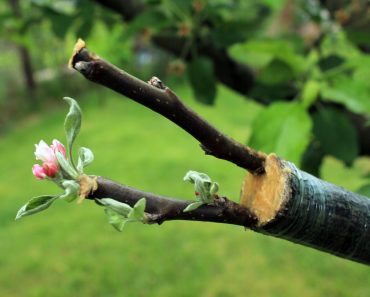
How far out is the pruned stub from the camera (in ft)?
1.51

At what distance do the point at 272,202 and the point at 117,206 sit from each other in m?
0.14

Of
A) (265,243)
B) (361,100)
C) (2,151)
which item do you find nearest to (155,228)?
(265,243)

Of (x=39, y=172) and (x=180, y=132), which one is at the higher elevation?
(x=39, y=172)

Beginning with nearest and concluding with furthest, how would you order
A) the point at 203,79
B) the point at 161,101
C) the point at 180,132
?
the point at 161,101
the point at 203,79
the point at 180,132

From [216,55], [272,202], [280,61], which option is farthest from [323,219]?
[216,55]

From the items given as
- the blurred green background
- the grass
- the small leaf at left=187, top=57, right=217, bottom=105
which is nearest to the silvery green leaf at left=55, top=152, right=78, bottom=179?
the blurred green background

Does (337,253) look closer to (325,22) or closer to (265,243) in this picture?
(325,22)

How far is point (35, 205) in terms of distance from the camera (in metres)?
0.42

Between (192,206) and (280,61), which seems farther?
(280,61)

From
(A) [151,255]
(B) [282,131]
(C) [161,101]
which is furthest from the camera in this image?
(A) [151,255]

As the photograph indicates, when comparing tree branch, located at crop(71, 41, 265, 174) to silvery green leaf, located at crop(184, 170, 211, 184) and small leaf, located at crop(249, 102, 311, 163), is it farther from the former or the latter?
small leaf, located at crop(249, 102, 311, 163)

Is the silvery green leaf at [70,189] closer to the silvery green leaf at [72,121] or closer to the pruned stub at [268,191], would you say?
the silvery green leaf at [72,121]

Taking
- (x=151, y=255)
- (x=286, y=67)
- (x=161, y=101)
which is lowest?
(x=151, y=255)

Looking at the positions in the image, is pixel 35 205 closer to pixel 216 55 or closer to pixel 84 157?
pixel 84 157
